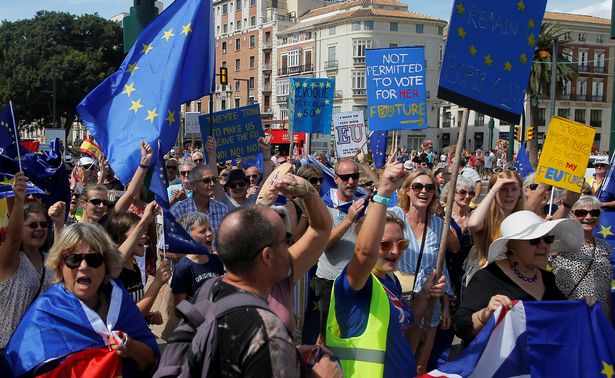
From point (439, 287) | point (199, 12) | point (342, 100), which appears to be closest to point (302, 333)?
point (439, 287)

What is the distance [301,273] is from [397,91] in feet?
18.8

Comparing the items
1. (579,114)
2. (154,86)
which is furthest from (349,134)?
(579,114)

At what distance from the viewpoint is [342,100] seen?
72.1 meters

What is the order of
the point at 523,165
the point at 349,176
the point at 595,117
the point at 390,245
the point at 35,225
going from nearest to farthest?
the point at 390,245, the point at 35,225, the point at 349,176, the point at 523,165, the point at 595,117

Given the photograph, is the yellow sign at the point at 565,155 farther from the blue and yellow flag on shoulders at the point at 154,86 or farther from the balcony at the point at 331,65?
the balcony at the point at 331,65

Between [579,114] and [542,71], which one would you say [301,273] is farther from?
[579,114]

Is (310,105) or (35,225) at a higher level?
(310,105)

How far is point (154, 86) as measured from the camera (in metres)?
6.06

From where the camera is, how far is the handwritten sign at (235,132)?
29.6 ft

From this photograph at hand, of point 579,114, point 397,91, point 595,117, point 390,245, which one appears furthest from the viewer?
point 595,117

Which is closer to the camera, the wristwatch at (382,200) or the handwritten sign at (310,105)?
the wristwatch at (382,200)

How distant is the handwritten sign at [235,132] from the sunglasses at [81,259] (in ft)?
18.5

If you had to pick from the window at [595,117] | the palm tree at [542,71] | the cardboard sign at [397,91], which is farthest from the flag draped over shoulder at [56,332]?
the window at [595,117]

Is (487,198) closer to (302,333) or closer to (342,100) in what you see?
(302,333)
